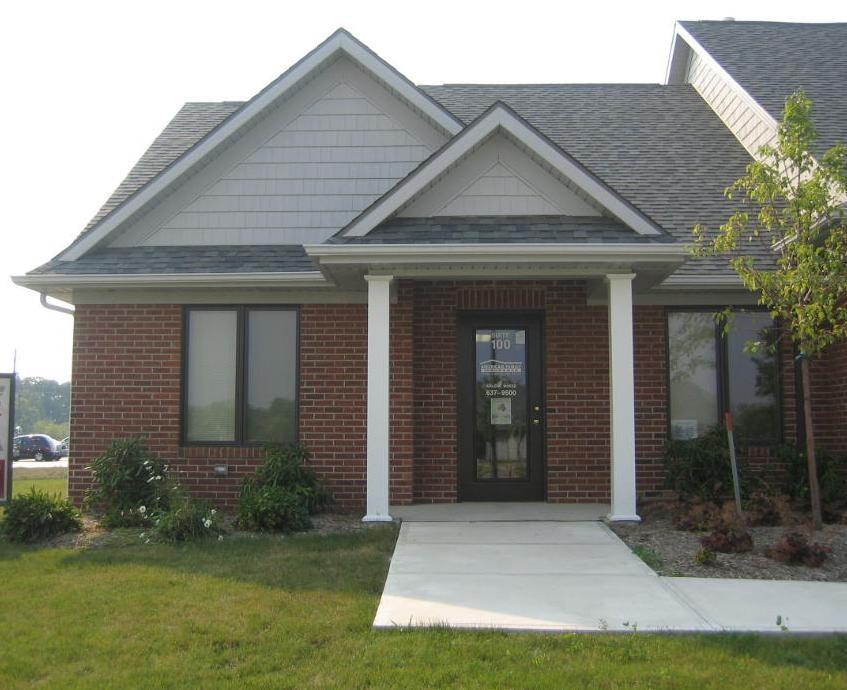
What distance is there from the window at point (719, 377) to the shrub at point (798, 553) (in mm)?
3376

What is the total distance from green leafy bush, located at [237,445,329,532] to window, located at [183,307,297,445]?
54 cm

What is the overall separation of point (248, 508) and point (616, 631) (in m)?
4.54

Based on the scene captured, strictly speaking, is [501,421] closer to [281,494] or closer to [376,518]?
[376,518]

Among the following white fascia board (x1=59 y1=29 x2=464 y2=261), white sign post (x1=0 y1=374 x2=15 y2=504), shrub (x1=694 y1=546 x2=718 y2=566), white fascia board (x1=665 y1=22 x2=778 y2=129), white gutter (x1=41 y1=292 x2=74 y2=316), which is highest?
white fascia board (x1=665 y1=22 x2=778 y2=129)

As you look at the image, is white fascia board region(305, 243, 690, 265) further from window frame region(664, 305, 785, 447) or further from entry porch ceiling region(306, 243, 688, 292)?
window frame region(664, 305, 785, 447)

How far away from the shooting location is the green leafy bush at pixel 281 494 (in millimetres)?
8508

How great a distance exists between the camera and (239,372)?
10289mm

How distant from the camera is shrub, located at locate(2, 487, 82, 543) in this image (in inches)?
331

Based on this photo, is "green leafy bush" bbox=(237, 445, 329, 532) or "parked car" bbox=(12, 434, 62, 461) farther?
"parked car" bbox=(12, 434, 62, 461)

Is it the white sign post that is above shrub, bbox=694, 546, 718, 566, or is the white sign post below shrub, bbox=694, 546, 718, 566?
above

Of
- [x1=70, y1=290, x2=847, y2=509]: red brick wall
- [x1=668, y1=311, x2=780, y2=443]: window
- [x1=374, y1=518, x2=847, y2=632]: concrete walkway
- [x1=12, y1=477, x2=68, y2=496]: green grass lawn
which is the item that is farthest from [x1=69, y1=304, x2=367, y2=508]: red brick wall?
[x1=668, y1=311, x2=780, y2=443]: window

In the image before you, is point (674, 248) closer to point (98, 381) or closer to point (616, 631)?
point (616, 631)

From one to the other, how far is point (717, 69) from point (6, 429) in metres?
11.9

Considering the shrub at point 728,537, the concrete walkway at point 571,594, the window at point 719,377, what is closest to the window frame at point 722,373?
the window at point 719,377
